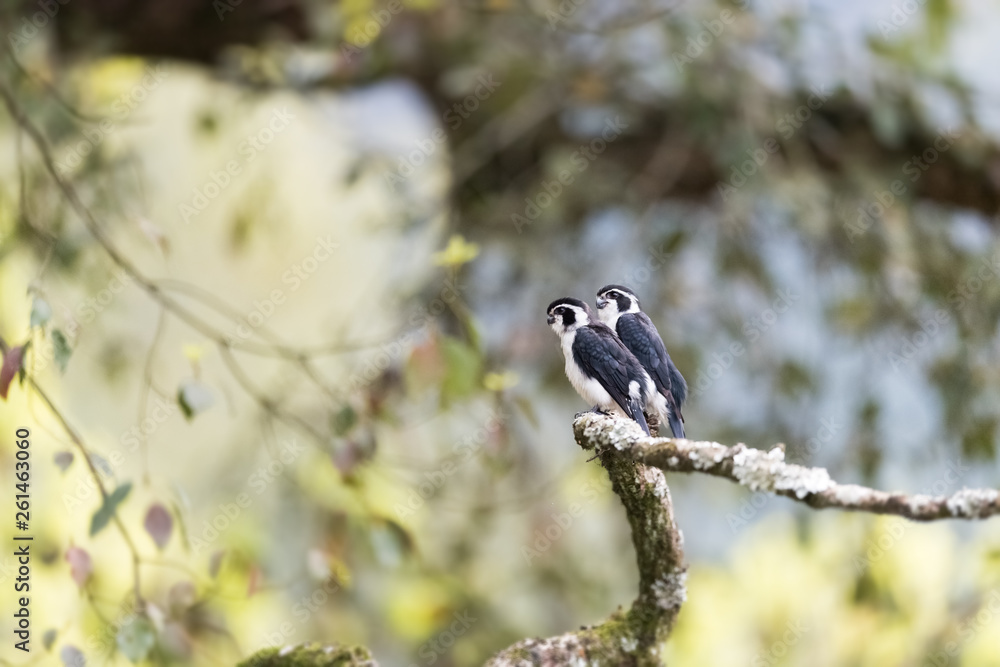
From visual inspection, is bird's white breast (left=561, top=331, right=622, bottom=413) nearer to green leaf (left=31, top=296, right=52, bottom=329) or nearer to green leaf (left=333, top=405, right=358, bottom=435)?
green leaf (left=333, top=405, right=358, bottom=435)

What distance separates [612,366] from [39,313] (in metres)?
0.92

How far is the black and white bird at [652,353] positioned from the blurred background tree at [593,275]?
1.47 m


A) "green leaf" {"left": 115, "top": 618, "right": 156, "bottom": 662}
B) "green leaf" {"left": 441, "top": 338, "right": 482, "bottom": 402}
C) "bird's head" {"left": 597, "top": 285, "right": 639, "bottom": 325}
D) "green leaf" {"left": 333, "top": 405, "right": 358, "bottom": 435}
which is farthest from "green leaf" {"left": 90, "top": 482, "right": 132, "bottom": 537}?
"bird's head" {"left": 597, "top": 285, "right": 639, "bottom": 325}

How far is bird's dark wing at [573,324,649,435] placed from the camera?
1764 millimetres

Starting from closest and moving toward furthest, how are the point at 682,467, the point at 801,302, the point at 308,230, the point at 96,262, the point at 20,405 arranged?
the point at 682,467
the point at 20,405
the point at 96,262
the point at 801,302
the point at 308,230

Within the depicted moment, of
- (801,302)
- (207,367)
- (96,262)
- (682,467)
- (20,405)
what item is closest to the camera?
(682,467)

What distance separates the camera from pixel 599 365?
1789 mm

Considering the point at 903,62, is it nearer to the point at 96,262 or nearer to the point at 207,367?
the point at 96,262

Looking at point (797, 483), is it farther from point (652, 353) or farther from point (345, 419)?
point (345, 419)

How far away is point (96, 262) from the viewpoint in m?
3.78

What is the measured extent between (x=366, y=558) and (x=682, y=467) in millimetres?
2687

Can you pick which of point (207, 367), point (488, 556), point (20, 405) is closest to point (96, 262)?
point (20, 405)

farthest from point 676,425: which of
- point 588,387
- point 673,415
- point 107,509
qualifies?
point 107,509

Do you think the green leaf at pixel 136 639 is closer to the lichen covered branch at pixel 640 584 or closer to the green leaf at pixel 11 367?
the green leaf at pixel 11 367
